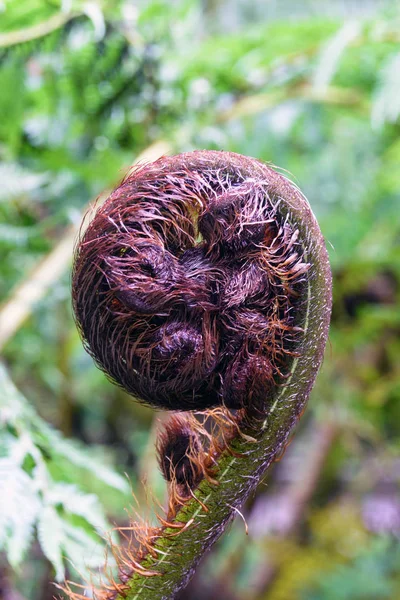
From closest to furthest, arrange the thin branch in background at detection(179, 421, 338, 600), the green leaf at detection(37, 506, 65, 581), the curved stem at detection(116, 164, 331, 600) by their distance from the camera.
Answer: the curved stem at detection(116, 164, 331, 600) → the green leaf at detection(37, 506, 65, 581) → the thin branch in background at detection(179, 421, 338, 600)

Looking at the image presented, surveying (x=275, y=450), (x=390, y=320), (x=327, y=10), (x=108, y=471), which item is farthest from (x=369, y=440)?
(x=327, y=10)

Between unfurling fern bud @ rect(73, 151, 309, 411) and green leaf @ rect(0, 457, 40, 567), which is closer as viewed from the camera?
unfurling fern bud @ rect(73, 151, 309, 411)

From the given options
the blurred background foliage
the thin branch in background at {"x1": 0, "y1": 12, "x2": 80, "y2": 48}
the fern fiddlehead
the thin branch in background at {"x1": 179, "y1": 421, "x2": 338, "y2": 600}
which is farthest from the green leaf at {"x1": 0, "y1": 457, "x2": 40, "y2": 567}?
the thin branch in background at {"x1": 179, "y1": 421, "x2": 338, "y2": 600}

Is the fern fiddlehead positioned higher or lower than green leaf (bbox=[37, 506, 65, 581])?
higher

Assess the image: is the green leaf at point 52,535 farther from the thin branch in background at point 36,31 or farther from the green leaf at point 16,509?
the thin branch in background at point 36,31

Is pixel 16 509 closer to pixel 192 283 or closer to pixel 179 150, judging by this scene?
pixel 192 283

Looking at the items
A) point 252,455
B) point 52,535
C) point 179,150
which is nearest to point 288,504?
point 179,150

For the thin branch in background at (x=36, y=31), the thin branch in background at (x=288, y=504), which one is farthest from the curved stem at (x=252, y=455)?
the thin branch in background at (x=288, y=504)

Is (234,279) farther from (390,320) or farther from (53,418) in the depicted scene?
(53,418)

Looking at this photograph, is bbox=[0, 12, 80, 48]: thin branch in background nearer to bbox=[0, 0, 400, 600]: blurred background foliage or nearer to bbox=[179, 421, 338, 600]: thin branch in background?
bbox=[0, 0, 400, 600]: blurred background foliage
